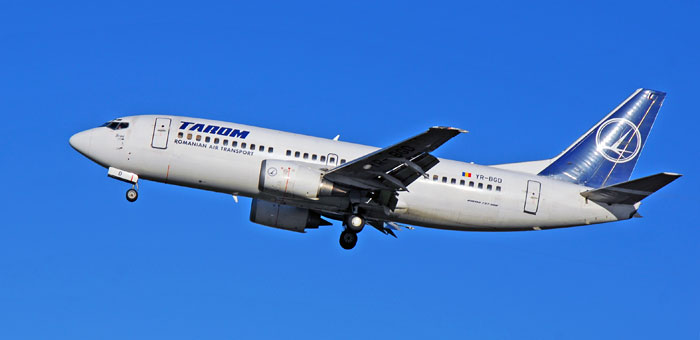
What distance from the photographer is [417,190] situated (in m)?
39.6

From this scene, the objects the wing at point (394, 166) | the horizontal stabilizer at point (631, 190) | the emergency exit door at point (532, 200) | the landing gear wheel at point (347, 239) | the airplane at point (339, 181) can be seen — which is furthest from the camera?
the landing gear wheel at point (347, 239)

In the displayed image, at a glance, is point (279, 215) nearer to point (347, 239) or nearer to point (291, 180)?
point (347, 239)

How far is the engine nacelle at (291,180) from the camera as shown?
123 ft

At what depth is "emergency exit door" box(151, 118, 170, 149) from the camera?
39.0 metres

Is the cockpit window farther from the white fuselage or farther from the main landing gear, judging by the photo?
the main landing gear

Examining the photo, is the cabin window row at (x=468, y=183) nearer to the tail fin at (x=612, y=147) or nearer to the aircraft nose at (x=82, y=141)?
the tail fin at (x=612, y=147)

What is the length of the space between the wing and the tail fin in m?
7.83

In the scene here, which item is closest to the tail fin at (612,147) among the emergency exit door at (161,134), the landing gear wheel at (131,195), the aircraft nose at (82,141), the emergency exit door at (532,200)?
the emergency exit door at (532,200)

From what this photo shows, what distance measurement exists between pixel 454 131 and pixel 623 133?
45.3 ft

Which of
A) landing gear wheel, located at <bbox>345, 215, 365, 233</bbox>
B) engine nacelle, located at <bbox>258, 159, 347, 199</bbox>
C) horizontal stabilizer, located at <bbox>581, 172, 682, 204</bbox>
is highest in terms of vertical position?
horizontal stabilizer, located at <bbox>581, 172, 682, 204</bbox>

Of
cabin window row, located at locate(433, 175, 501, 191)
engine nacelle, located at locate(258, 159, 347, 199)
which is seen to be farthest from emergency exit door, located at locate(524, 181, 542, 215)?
engine nacelle, located at locate(258, 159, 347, 199)

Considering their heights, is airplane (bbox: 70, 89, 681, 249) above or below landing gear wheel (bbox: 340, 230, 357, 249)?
above

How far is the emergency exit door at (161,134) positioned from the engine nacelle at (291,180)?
425 cm

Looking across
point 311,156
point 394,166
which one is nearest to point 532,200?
point 394,166
